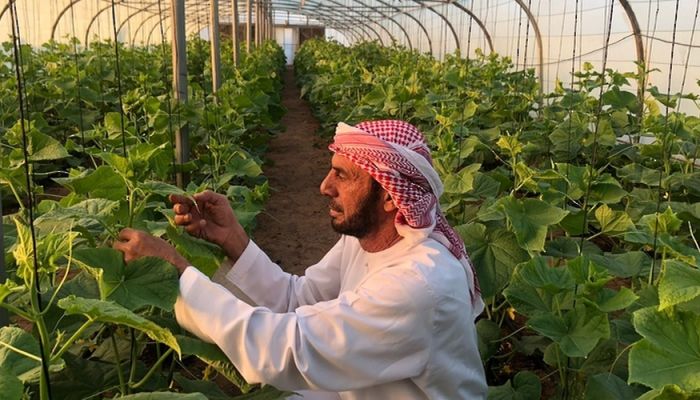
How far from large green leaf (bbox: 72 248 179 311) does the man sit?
0.08 metres

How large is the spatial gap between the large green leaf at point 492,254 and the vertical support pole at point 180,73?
220cm

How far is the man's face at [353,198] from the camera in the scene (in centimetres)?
220

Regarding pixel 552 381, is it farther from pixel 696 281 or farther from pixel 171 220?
pixel 171 220

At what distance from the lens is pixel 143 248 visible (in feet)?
6.11

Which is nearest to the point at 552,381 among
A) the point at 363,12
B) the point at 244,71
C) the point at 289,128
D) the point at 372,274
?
the point at 372,274

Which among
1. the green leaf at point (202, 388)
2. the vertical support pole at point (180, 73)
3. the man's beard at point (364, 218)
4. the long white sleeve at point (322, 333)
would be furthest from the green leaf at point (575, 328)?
the vertical support pole at point (180, 73)

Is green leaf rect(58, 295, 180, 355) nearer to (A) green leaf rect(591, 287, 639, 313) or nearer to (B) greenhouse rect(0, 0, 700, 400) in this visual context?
(B) greenhouse rect(0, 0, 700, 400)

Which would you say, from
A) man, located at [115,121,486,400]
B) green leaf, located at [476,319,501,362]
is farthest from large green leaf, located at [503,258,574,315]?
→ green leaf, located at [476,319,501,362]

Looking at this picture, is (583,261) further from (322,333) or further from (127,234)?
(127,234)

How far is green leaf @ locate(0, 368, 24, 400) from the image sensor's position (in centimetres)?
128

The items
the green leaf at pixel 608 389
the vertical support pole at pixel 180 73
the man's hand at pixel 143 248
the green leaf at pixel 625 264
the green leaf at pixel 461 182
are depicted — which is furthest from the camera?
the vertical support pole at pixel 180 73

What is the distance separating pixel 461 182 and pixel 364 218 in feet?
4.33

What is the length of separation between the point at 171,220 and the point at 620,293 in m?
1.35

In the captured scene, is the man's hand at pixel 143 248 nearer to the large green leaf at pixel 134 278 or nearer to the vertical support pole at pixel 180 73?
the large green leaf at pixel 134 278
